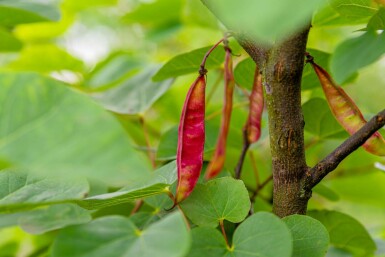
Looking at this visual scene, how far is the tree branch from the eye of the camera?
1.38 feet

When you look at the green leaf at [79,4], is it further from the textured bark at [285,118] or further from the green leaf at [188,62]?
the textured bark at [285,118]

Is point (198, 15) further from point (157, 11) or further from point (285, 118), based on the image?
point (285, 118)

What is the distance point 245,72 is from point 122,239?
0.30 metres

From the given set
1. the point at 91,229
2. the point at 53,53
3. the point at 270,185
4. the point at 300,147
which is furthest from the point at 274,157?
the point at 53,53

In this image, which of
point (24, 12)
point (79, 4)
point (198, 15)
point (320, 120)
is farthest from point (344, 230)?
point (79, 4)

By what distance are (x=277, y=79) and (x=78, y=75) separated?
72 cm

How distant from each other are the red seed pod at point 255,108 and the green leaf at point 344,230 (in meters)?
0.13

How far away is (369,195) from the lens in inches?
38.1

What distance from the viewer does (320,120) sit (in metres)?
0.65

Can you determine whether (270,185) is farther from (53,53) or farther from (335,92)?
(53,53)

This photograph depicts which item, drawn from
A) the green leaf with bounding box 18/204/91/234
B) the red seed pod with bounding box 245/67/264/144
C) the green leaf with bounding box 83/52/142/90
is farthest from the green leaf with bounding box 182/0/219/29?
the green leaf with bounding box 18/204/91/234

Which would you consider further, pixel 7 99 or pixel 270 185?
pixel 270 185

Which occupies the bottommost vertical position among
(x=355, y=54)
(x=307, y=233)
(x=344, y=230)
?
(x=344, y=230)

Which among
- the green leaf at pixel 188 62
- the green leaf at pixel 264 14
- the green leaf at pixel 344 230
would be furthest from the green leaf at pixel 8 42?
the green leaf at pixel 264 14
